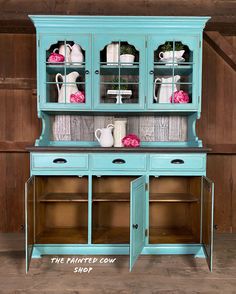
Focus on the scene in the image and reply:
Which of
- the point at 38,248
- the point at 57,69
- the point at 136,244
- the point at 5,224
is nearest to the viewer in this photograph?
the point at 136,244

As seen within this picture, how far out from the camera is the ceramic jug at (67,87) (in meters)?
2.57

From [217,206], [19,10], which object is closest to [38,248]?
[217,206]

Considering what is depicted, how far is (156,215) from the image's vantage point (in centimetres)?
287

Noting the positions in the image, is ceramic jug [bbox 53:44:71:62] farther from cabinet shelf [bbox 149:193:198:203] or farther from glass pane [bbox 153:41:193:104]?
cabinet shelf [bbox 149:193:198:203]

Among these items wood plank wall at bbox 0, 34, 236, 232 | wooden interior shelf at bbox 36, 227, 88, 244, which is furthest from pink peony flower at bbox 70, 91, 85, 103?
wooden interior shelf at bbox 36, 227, 88, 244

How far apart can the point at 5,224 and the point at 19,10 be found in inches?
77.5

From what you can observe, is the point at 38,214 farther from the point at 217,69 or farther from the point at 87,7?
the point at 217,69

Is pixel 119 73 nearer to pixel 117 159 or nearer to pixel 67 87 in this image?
pixel 67 87

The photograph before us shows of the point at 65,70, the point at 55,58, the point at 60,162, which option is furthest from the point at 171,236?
the point at 55,58

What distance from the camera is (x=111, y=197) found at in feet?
8.60

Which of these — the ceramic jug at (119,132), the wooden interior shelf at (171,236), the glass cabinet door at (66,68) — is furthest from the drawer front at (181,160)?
the glass cabinet door at (66,68)

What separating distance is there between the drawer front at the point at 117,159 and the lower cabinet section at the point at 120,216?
99 millimetres

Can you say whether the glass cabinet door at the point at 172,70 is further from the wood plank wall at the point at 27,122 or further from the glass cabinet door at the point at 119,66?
the wood plank wall at the point at 27,122

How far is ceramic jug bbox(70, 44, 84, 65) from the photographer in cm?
252
